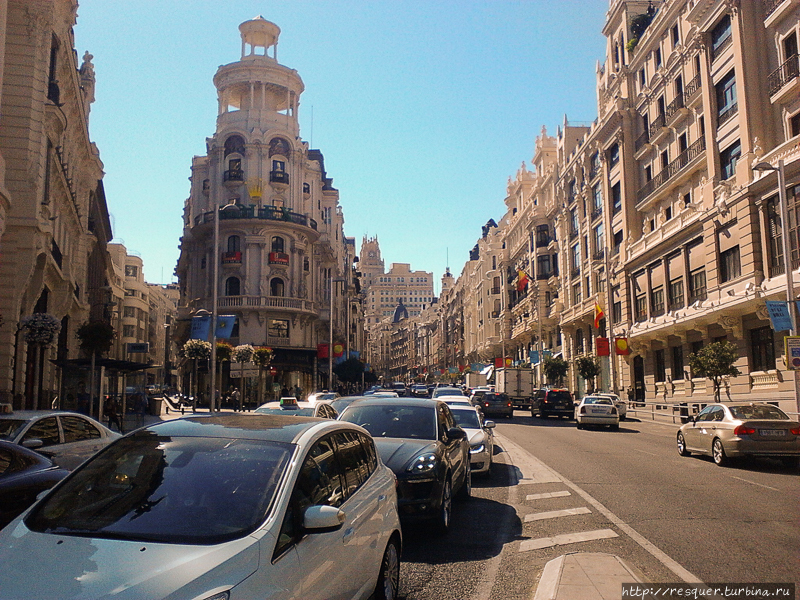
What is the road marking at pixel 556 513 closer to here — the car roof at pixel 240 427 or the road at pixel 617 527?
the road at pixel 617 527

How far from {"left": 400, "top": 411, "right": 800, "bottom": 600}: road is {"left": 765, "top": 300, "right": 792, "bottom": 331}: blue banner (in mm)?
7672

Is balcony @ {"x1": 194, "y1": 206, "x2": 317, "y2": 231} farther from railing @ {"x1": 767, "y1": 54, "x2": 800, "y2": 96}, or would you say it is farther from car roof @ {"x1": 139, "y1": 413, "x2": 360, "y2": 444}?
car roof @ {"x1": 139, "y1": 413, "x2": 360, "y2": 444}

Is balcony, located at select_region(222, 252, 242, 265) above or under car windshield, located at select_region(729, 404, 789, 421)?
above

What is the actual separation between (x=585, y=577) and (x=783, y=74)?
2826 centimetres

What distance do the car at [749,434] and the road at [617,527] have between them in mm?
406

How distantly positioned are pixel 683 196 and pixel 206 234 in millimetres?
38504

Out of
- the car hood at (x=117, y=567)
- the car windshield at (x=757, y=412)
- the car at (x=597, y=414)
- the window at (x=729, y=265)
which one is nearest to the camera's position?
the car hood at (x=117, y=567)

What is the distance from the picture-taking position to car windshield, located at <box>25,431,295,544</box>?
12.2 ft

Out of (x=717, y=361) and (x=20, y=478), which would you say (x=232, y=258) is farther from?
(x=20, y=478)

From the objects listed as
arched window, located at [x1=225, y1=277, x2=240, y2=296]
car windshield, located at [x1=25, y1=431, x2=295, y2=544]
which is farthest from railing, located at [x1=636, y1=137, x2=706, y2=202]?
car windshield, located at [x1=25, y1=431, x2=295, y2=544]

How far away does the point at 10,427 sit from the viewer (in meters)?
8.94

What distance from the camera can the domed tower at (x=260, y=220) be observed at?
182 ft

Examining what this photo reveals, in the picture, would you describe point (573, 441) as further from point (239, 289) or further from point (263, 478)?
point (239, 289)

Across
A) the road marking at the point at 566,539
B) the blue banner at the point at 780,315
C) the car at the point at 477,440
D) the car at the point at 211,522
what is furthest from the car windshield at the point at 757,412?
the car at the point at 211,522
